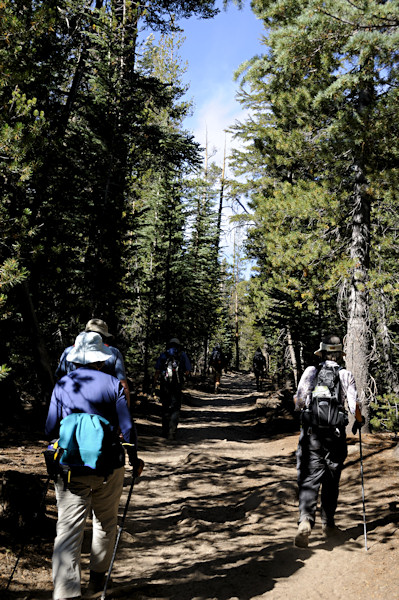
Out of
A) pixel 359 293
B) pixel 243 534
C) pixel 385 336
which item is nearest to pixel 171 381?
pixel 359 293

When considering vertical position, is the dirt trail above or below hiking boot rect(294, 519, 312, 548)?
below

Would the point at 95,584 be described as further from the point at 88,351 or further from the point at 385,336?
the point at 385,336

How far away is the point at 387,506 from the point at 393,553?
1681mm

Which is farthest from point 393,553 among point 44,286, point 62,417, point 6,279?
point 44,286

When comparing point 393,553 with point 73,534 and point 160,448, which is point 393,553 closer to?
point 73,534

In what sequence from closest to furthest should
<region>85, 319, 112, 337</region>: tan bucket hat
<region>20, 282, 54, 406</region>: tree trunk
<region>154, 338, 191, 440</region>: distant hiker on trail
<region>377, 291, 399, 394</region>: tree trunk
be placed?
<region>85, 319, 112, 337</region>: tan bucket hat → <region>20, 282, 54, 406</region>: tree trunk → <region>377, 291, 399, 394</region>: tree trunk → <region>154, 338, 191, 440</region>: distant hiker on trail

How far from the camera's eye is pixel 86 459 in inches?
127

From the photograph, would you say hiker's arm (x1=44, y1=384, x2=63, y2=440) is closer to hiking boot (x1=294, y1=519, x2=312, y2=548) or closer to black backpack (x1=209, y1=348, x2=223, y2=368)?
hiking boot (x1=294, y1=519, x2=312, y2=548)

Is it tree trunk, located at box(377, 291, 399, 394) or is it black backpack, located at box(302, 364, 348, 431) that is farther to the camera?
tree trunk, located at box(377, 291, 399, 394)

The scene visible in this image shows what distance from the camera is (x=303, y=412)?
5059 millimetres

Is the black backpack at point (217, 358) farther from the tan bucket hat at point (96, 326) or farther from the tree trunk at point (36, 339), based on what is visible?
the tan bucket hat at point (96, 326)

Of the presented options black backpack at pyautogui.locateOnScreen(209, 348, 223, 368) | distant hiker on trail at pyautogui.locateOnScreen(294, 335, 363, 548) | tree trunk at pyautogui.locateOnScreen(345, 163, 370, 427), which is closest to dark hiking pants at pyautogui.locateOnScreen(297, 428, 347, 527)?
distant hiker on trail at pyautogui.locateOnScreen(294, 335, 363, 548)

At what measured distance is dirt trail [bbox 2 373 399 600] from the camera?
13.2 feet

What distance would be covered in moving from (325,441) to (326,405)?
0.39 metres
